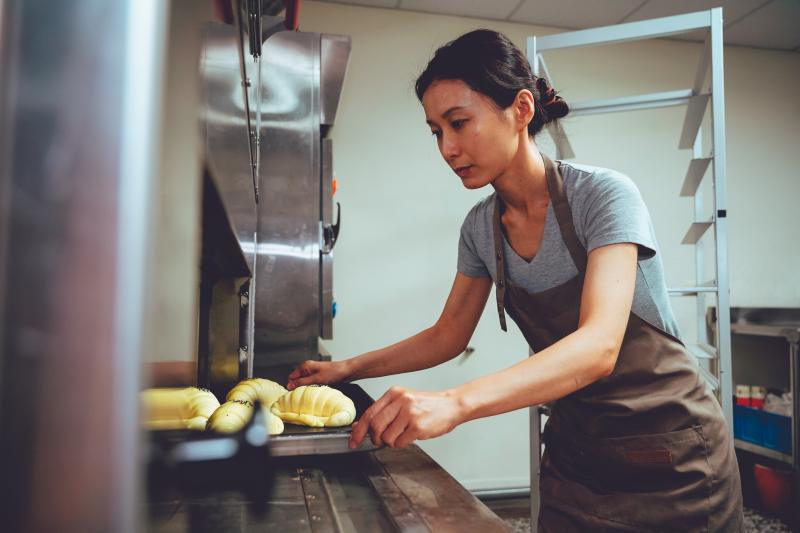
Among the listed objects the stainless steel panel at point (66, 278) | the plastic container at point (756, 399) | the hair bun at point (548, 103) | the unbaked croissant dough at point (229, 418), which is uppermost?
the hair bun at point (548, 103)

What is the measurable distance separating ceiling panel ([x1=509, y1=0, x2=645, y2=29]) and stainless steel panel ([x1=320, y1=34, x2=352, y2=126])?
170 centimetres

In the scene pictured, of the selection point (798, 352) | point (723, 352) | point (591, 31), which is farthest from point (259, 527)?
point (798, 352)

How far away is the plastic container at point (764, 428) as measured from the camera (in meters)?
2.58

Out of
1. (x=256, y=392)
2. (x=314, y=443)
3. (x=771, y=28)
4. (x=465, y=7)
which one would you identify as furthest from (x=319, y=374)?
(x=771, y=28)

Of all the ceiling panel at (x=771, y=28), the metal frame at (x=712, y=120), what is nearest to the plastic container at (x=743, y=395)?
the metal frame at (x=712, y=120)

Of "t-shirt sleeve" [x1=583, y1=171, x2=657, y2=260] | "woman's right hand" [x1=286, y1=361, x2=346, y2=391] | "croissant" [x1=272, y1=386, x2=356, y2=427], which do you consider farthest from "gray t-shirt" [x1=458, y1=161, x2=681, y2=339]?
"croissant" [x1=272, y1=386, x2=356, y2=427]

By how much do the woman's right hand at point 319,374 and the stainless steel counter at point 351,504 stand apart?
19.0 inches

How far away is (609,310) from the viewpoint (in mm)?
894

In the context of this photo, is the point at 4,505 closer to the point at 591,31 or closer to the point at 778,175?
the point at 591,31

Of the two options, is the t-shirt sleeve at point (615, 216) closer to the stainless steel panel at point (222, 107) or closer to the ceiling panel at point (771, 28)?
the stainless steel panel at point (222, 107)

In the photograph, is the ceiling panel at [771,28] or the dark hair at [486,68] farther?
the ceiling panel at [771,28]

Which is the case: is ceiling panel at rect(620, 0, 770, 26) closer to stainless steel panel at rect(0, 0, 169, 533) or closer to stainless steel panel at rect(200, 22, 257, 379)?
stainless steel panel at rect(200, 22, 257, 379)

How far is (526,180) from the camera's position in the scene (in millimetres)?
1239

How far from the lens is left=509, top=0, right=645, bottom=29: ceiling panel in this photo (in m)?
3.05
